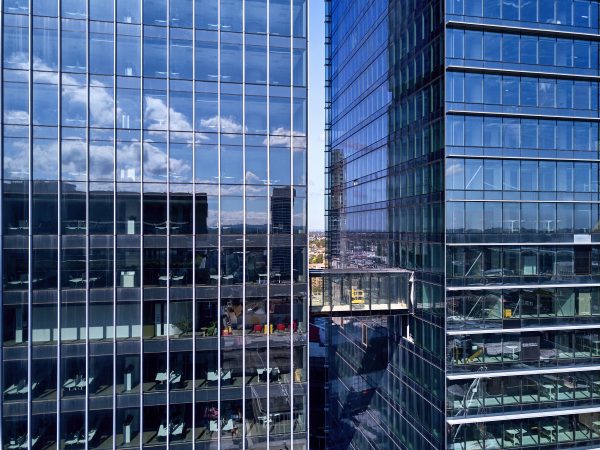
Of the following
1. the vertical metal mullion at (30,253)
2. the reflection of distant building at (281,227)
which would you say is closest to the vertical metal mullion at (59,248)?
the vertical metal mullion at (30,253)

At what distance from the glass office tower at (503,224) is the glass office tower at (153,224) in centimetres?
930

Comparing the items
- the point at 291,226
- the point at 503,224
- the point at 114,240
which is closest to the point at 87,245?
the point at 114,240

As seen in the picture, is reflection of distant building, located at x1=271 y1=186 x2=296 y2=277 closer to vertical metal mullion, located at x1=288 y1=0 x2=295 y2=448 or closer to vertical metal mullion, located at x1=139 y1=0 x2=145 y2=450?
vertical metal mullion, located at x1=288 y1=0 x2=295 y2=448

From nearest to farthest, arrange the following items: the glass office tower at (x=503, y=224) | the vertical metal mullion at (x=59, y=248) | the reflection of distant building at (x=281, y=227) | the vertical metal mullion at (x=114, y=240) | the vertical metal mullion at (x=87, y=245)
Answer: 1. the vertical metal mullion at (x=59, y=248)
2. the vertical metal mullion at (x=87, y=245)
3. the vertical metal mullion at (x=114, y=240)
4. the reflection of distant building at (x=281, y=227)
5. the glass office tower at (x=503, y=224)

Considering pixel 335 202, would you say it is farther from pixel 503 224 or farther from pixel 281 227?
pixel 281 227

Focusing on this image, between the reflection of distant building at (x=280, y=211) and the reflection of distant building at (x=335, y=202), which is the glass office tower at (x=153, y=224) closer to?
the reflection of distant building at (x=280, y=211)

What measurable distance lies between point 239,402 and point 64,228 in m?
12.2

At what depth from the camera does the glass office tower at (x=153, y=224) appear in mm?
19656

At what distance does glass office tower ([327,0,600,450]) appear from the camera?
2467cm

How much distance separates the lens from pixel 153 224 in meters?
20.5

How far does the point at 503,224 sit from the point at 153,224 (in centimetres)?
2054

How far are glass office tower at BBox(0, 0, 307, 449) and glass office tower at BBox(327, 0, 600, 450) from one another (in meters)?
9.30

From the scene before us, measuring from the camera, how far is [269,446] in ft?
69.1

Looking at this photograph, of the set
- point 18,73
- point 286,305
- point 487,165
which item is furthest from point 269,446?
point 18,73
